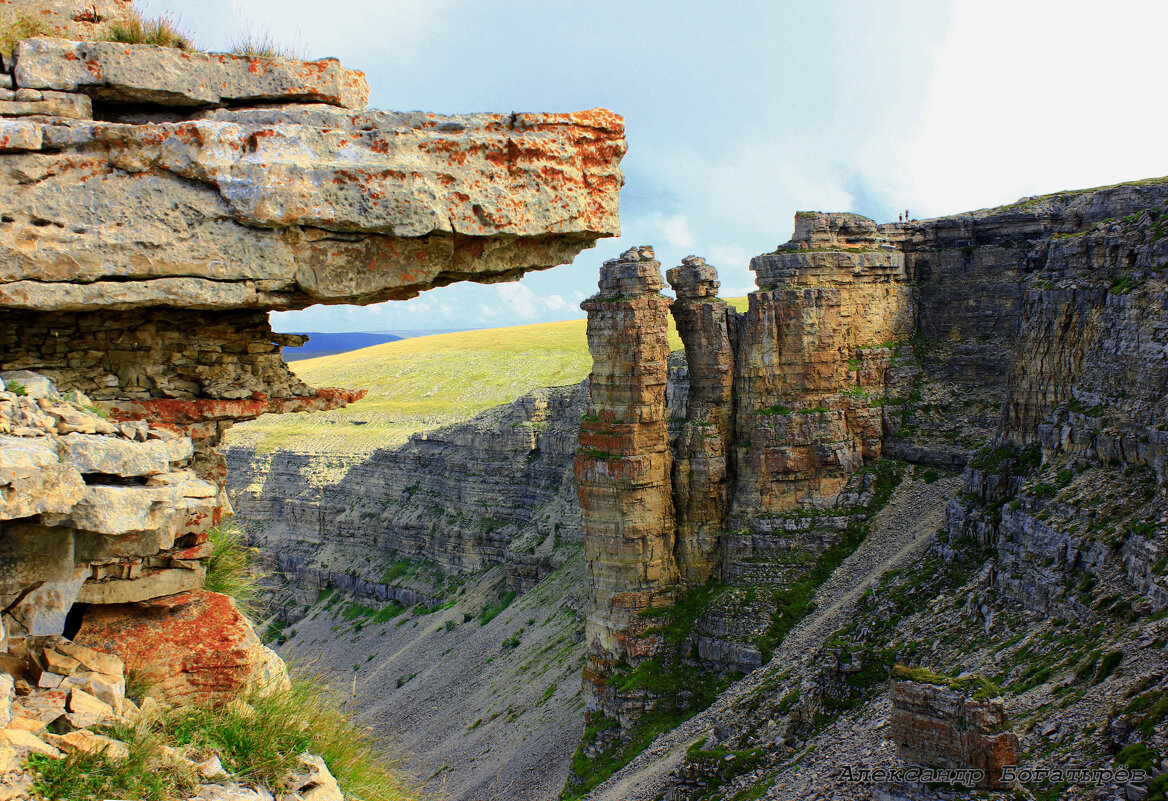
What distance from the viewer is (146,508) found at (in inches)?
337

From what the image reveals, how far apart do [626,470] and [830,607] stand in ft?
39.9

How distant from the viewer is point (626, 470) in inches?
1919

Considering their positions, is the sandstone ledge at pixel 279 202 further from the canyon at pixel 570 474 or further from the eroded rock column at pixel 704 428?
the eroded rock column at pixel 704 428

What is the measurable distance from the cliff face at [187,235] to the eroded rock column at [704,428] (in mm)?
40123

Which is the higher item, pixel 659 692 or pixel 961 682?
pixel 961 682

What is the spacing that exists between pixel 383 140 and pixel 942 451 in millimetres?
44738

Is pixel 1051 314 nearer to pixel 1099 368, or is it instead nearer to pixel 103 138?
pixel 1099 368

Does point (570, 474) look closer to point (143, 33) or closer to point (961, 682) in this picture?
point (961, 682)

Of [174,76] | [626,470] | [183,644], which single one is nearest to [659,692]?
[626,470]

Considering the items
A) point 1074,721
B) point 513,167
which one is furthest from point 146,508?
point 1074,721

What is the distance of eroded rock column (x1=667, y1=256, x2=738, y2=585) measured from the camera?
51188mm

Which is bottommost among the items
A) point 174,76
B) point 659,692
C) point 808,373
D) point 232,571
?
point 659,692

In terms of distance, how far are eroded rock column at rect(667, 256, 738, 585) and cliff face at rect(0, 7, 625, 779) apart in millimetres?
40123

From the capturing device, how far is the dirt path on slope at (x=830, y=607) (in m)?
39.9
